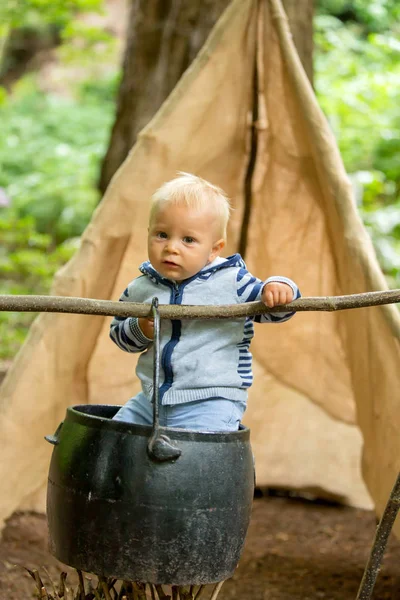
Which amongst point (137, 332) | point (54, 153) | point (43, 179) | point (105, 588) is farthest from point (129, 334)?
point (54, 153)

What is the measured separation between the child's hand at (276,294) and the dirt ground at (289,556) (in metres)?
1.18

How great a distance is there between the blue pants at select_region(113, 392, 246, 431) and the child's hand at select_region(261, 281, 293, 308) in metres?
0.29

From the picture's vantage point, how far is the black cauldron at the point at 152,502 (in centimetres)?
148

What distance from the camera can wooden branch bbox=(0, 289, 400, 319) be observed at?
1.57 metres

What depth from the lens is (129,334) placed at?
1845 mm

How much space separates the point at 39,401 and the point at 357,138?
249 inches

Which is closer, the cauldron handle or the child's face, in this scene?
the cauldron handle

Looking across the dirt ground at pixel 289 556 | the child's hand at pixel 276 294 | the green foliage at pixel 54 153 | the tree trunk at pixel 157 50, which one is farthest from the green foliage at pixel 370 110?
the child's hand at pixel 276 294

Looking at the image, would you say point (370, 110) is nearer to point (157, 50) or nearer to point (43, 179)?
point (43, 179)

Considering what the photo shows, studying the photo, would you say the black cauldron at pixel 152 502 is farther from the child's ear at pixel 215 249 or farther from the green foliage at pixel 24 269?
the green foliage at pixel 24 269

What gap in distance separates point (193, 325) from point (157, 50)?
106 inches

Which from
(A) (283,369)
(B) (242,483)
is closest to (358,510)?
(A) (283,369)

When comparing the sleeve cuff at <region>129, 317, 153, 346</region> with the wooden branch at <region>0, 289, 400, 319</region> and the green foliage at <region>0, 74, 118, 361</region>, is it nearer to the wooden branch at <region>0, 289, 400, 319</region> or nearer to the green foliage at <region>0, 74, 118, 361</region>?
the wooden branch at <region>0, 289, 400, 319</region>

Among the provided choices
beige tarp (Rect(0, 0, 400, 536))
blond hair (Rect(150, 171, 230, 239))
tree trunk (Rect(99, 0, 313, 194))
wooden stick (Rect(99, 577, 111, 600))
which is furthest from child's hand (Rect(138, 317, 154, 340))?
tree trunk (Rect(99, 0, 313, 194))
